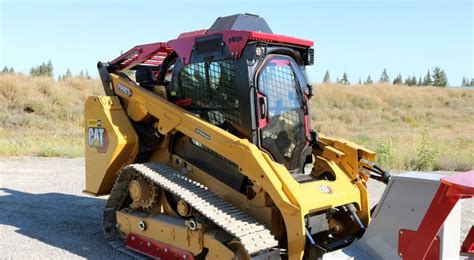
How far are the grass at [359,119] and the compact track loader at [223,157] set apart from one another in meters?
8.19

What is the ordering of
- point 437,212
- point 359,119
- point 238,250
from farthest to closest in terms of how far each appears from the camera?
point 359,119 < point 238,250 < point 437,212

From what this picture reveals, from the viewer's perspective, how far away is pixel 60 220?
25.3ft

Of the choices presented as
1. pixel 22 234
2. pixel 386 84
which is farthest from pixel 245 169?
pixel 386 84

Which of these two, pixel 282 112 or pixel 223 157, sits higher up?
pixel 282 112

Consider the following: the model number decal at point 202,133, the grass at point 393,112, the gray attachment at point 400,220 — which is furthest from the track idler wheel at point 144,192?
the grass at point 393,112

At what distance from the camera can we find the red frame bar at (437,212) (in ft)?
12.6

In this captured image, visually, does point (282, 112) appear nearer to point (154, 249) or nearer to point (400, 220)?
point (400, 220)

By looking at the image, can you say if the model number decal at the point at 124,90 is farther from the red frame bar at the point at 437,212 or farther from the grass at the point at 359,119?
the grass at the point at 359,119

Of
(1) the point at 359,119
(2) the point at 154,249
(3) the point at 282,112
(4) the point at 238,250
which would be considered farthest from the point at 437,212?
(1) the point at 359,119

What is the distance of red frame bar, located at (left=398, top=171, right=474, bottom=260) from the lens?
383 cm

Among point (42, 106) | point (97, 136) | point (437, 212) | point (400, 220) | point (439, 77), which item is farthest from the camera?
point (439, 77)

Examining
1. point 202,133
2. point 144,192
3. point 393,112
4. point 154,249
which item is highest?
point 202,133

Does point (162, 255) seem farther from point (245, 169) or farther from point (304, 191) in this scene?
point (304, 191)

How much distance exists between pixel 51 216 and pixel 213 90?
3.85 meters
